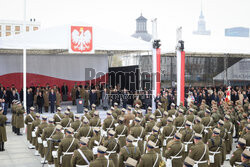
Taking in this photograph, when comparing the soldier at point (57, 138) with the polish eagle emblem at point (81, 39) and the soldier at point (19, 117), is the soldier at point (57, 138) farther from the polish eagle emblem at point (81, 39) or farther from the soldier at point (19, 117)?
the polish eagle emblem at point (81, 39)

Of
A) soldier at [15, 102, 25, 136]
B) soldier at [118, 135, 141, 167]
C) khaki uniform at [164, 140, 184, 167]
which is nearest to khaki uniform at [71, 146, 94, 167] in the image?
soldier at [118, 135, 141, 167]

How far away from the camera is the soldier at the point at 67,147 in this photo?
351 inches

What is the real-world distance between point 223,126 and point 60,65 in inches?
724

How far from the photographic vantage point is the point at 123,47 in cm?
1950

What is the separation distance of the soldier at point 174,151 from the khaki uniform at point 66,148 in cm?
248

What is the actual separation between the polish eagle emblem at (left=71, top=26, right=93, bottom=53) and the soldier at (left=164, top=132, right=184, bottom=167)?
36.9ft

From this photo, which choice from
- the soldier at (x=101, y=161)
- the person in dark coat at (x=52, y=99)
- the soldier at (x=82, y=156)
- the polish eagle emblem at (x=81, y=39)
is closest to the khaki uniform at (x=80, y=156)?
the soldier at (x=82, y=156)

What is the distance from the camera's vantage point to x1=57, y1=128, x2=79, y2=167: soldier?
29.3ft

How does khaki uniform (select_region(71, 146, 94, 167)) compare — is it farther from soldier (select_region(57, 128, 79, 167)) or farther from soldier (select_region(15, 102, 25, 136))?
soldier (select_region(15, 102, 25, 136))

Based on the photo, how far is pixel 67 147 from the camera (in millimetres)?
8945

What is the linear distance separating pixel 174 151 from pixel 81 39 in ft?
38.0

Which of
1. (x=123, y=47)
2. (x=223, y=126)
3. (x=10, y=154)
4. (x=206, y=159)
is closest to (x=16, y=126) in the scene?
(x=10, y=154)

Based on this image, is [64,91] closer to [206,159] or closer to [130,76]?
[130,76]

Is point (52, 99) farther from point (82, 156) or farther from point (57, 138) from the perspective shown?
point (82, 156)
